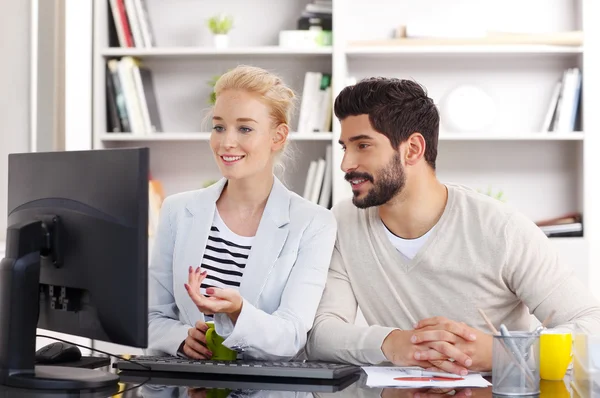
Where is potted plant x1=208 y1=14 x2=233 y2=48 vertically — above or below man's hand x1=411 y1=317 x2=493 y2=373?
above

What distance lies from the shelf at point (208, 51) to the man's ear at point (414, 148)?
1634mm

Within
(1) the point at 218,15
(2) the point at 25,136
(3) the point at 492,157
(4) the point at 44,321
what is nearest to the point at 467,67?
(3) the point at 492,157

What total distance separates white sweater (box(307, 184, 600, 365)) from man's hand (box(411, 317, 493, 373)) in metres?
0.26

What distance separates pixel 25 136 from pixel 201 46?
95 centimetres

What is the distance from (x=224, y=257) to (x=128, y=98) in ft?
6.48

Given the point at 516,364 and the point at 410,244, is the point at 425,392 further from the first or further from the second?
the point at 410,244

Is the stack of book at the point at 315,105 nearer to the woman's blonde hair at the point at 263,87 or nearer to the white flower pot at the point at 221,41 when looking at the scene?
the white flower pot at the point at 221,41

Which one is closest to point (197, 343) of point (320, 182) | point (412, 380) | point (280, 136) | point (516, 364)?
point (412, 380)

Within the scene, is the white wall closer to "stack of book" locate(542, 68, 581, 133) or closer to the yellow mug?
"stack of book" locate(542, 68, 581, 133)

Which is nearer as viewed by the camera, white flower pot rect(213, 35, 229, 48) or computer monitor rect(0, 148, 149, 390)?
computer monitor rect(0, 148, 149, 390)

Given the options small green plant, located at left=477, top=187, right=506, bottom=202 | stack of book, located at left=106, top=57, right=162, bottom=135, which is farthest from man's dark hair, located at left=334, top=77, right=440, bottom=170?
stack of book, located at left=106, top=57, right=162, bottom=135

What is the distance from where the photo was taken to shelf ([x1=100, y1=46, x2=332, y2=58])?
3.73 meters

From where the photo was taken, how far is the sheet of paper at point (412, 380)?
1536 mm

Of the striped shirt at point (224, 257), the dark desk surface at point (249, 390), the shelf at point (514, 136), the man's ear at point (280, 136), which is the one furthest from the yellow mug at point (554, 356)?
the shelf at point (514, 136)
